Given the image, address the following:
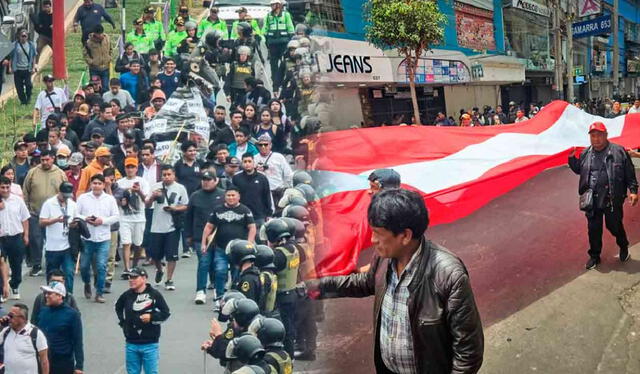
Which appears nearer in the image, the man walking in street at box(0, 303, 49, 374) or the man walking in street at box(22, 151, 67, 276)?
the man walking in street at box(0, 303, 49, 374)

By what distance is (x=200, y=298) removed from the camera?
3162 millimetres

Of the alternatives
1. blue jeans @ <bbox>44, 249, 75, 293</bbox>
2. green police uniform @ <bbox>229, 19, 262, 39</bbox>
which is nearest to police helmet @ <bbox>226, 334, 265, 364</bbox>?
blue jeans @ <bbox>44, 249, 75, 293</bbox>

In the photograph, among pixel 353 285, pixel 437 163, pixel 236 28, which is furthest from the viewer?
pixel 437 163

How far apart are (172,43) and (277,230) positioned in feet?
6.21

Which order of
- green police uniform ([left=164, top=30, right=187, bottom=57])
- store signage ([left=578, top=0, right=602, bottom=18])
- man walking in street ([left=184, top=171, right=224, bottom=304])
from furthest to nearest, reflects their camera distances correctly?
store signage ([left=578, top=0, right=602, bottom=18]), green police uniform ([left=164, top=30, right=187, bottom=57]), man walking in street ([left=184, top=171, right=224, bottom=304])

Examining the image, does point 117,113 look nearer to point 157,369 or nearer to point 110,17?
point 110,17

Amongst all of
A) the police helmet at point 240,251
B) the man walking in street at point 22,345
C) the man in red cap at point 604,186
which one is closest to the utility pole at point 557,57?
the man in red cap at point 604,186

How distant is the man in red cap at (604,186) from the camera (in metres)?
4.35

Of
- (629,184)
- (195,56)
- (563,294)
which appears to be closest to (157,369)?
(195,56)

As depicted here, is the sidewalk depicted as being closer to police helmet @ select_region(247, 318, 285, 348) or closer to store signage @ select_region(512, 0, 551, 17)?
police helmet @ select_region(247, 318, 285, 348)

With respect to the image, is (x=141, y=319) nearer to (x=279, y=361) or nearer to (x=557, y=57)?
(x=279, y=361)

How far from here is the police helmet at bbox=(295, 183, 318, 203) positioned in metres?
2.96

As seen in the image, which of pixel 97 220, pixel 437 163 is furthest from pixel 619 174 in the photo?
pixel 97 220

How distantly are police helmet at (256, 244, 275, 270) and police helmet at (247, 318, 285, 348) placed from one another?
9.2 inches
